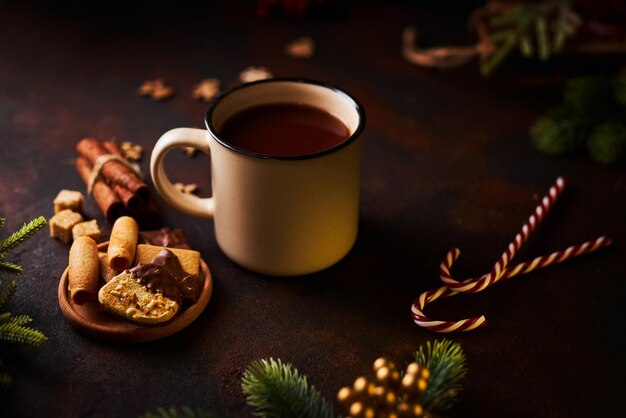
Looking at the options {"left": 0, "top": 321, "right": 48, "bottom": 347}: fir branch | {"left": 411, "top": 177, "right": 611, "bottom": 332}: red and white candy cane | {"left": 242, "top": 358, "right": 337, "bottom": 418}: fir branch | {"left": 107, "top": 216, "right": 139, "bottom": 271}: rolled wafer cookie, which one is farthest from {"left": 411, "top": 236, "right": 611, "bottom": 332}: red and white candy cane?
{"left": 0, "top": 321, "right": 48, "bottom": 347}: fir branch

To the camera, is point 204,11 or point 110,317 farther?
point 204,11

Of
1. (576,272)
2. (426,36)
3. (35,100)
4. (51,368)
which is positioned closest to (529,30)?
(426,36)

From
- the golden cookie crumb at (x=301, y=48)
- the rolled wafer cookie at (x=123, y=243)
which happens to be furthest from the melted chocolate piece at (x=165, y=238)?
the golden cookie crumb at (x=301, y=48)

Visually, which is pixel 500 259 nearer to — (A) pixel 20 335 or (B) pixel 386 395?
(B) pixel 386 395

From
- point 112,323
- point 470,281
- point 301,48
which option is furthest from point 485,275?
point 301,48

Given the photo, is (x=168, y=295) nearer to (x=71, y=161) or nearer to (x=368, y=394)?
(x=368, y=394)

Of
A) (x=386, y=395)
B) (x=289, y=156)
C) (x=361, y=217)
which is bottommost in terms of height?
(x=361, y=217)
